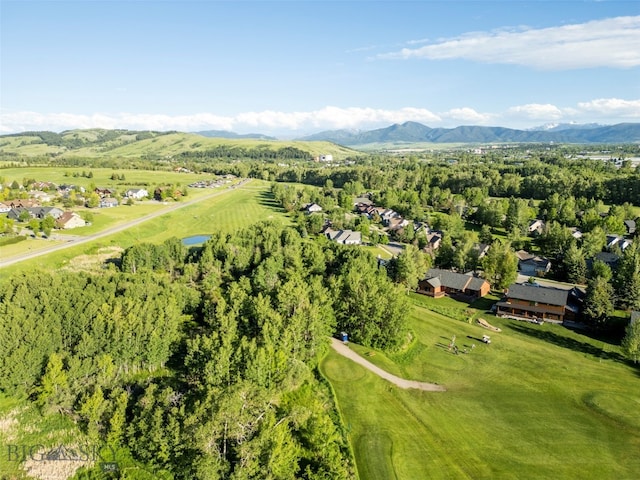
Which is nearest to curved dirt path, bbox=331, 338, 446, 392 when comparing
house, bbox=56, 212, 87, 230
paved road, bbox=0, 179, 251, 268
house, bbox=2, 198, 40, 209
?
paved road, bbox=0, 179, 251, 268

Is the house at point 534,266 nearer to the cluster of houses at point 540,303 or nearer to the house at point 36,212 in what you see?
the cluster of houses at point 540,303

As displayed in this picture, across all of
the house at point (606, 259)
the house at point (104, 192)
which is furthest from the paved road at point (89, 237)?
the house at point (606, 259)

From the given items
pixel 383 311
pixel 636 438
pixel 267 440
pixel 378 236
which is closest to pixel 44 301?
pixel 267 440

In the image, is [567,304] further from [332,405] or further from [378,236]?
[378,236]

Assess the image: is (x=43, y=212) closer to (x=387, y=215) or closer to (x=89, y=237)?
(x=89, y=237)

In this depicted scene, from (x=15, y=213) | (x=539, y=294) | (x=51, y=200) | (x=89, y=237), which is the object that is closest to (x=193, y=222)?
(x=89, y=237)

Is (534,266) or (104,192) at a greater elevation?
(104,192)
